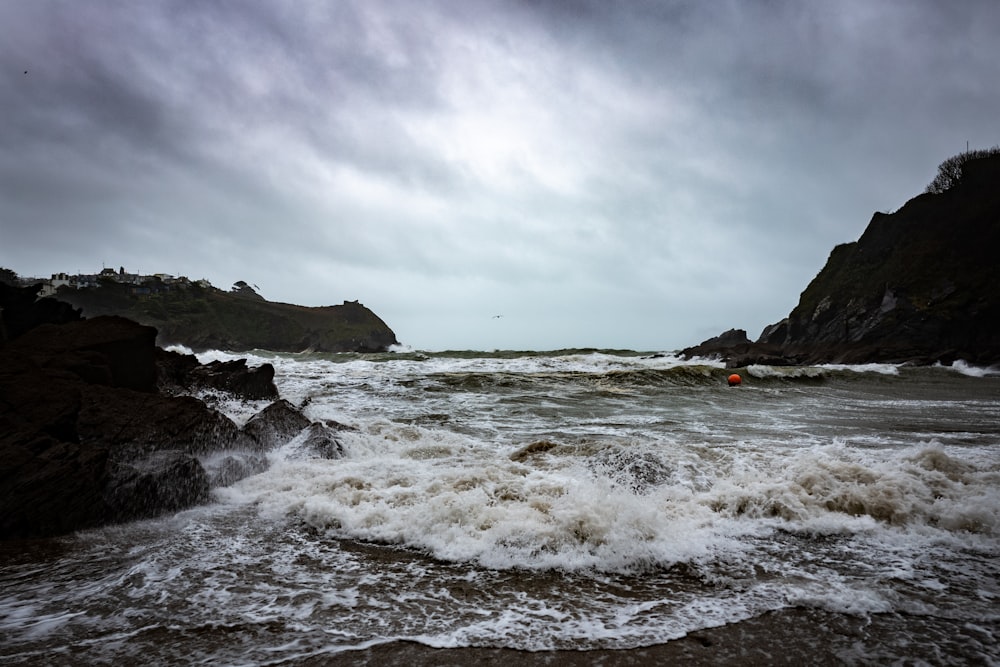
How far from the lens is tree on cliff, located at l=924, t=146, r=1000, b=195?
149 ft

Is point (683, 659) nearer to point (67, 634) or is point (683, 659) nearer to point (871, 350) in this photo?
point (67, 634)

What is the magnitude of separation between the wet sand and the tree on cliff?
6079 cm

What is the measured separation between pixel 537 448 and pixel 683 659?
5.25 metres

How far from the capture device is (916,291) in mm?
39562

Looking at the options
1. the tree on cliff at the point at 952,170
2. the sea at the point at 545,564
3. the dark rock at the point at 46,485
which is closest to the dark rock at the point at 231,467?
the sea at the point at 545,564

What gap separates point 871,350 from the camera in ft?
116

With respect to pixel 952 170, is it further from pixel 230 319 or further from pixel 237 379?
pixel 230 319

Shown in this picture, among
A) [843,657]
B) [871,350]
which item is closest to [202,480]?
[843,657]

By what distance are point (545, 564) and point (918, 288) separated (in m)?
49.9

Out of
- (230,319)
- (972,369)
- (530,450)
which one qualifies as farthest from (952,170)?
(230,319)

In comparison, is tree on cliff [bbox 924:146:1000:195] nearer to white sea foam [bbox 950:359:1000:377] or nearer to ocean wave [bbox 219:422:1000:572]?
white sea foam [bbox 950:359:1000:377]

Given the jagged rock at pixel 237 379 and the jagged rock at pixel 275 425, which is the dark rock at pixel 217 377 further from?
the jagged rock at pixel 275 425

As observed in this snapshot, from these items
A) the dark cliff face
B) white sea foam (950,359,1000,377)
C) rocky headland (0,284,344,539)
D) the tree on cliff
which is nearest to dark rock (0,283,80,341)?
rocky headland (0,284,344,539)

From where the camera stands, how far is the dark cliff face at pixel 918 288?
35250mm
